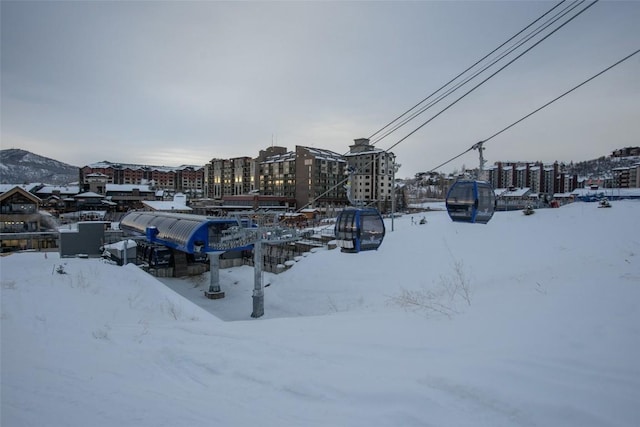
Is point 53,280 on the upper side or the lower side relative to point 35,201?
lower

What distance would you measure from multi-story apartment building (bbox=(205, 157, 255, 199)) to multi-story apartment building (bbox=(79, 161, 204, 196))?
16.3 m

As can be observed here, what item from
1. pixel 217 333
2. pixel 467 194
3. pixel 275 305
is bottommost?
pixel 275 305

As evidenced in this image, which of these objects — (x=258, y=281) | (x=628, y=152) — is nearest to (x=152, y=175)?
(x=258, y=281)

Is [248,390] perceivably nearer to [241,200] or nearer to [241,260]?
[241,260]

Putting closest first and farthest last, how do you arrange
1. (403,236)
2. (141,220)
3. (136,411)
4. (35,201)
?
(136,411) → (403,236) → (141,220) → (35,201)

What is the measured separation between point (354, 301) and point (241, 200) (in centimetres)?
5847

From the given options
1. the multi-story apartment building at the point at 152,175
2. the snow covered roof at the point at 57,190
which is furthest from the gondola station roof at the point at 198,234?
the multi-story apartment building at the point at 152,175

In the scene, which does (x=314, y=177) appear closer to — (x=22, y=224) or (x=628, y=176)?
(x=22, y=224)

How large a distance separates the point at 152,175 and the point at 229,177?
153ft

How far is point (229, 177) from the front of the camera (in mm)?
97938

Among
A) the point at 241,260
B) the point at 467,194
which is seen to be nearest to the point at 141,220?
the point at 241,260

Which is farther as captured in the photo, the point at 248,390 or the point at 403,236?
the point at 403,236

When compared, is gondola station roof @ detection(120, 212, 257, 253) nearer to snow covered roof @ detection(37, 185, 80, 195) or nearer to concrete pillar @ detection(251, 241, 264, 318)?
concrete pillar @ detection(251, 241, 264, 318)

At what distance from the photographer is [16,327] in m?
6.12
